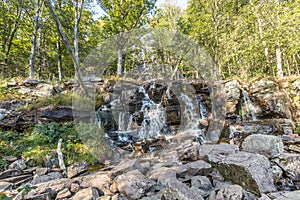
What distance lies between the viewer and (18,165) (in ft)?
13.4

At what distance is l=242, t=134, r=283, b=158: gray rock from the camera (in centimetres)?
350

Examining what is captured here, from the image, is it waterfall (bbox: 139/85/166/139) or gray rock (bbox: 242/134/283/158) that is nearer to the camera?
gray rock (bbox: 242/134/283/158)

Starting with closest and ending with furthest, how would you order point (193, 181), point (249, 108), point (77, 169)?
1. point (193, 181)
2. point (77, 169)
3. point (249, 108)

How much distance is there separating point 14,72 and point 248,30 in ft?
66.9

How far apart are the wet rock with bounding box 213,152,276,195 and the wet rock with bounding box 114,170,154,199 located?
149cm

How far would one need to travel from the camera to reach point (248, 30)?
10.6m

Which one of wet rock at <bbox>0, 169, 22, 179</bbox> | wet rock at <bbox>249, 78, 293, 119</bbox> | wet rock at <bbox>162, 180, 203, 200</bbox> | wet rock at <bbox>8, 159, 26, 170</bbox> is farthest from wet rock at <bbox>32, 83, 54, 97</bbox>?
wet rock at <bbox>249, 78, 293, 119</bbox>

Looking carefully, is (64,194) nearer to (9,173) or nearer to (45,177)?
(45,177)

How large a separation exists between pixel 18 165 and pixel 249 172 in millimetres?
5335

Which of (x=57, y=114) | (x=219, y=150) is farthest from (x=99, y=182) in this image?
(x=57, y=114)

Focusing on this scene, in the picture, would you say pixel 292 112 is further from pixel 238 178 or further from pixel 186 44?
pixel 186 44

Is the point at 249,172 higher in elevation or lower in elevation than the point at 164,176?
higher

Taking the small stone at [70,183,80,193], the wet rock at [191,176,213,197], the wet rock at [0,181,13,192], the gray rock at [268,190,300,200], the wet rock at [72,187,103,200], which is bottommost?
the wet rock at [0,181,13,192]

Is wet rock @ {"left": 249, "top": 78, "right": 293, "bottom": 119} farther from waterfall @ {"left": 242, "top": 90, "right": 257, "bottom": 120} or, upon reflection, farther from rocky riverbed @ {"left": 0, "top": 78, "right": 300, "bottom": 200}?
waterfall @ {"left": 242, "top": 90, "right": 257, "bottom": 120}
